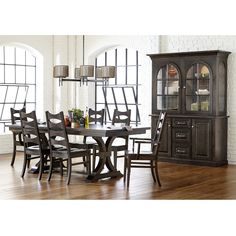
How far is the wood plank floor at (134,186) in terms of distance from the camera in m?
6.77

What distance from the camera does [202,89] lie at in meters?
9.46

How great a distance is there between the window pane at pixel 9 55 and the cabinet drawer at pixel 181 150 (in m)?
3.91

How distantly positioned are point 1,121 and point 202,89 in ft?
13.8

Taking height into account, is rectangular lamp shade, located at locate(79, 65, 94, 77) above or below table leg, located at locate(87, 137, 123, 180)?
above

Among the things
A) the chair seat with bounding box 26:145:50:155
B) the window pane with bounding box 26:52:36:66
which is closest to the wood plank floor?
the chair seat with bounding box 26:145:50:155

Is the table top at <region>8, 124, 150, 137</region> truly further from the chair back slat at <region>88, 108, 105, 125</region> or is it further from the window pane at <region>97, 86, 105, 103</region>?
the window pane at <region>97, 86, 105, 103</region>

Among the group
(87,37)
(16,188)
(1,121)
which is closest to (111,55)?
(87,37)

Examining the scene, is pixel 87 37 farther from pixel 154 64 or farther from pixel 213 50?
pixel 213 50

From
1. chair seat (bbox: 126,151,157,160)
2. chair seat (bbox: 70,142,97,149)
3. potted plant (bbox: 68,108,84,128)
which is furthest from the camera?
potted plant (bbox: 68,108,84,128)

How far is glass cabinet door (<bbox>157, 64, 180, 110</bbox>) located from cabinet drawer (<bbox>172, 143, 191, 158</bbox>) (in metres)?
0.68

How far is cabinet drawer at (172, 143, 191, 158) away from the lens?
9555 mm

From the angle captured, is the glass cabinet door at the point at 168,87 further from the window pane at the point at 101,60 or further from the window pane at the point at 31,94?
the window pane at the point at 31,94
